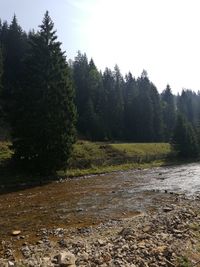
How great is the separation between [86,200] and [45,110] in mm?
15795

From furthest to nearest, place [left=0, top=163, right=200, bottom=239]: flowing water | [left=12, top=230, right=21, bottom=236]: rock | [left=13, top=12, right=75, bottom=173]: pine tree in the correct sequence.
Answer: [left=13, top=12, right=75, bottom=173]: pine tree
[left=0, top=163, right=200, bottom=239]: flowing water
[left=12, top=230, right=21, bottom=236]: rock

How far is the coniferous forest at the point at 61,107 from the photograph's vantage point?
4194 cm

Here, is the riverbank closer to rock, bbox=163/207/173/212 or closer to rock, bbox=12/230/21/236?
rock, bbox=12/230/21/236

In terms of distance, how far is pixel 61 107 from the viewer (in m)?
43.6

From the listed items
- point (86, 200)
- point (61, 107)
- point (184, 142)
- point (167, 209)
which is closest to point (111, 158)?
point (61, 107)

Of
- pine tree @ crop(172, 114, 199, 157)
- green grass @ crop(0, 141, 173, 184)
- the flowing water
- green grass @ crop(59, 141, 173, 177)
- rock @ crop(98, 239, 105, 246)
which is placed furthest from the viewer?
pine tree @ crop(172, 114, 199, 157)

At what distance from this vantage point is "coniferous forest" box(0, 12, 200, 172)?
4194 centimetres

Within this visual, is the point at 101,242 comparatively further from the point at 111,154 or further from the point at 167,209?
the point at 111,154

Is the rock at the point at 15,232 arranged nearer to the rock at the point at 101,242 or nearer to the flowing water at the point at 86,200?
the flowing water at the point at 86,200

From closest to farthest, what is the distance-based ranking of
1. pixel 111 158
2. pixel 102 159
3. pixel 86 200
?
1. pixel 86 200
2. pixel 102 159
3. pixel 111 158

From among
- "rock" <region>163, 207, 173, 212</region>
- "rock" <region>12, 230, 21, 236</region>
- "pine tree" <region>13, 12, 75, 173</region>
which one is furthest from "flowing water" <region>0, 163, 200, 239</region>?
"pine tree" <region>13, 12, 75, 173</region>

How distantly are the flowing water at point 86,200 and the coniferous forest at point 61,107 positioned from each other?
564 cm

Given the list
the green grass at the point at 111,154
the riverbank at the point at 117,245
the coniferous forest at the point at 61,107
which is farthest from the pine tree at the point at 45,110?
the riverbank at the point at 117,245

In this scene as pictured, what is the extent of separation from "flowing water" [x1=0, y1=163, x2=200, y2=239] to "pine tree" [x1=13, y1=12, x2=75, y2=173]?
3.81 metres
